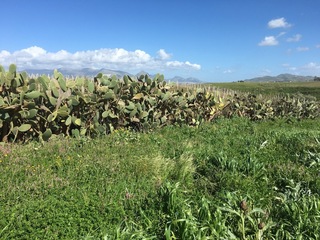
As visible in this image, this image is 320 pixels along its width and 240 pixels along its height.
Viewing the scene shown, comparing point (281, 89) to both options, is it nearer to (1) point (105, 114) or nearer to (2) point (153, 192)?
(1) point (105, 114)

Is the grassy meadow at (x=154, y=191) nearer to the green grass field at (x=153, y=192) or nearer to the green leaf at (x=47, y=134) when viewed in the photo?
the green grass field at (x=153, y=192)

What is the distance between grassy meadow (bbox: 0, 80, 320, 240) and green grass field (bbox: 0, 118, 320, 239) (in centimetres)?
1

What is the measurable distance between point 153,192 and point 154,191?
49mm

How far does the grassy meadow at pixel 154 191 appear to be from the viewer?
3850mm

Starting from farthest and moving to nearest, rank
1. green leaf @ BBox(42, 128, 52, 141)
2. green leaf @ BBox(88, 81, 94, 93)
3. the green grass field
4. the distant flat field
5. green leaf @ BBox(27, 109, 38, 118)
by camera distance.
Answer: the distant flat field → green leaf @ BBox(88, 81, 94, 93) → green leaf @ BBox(42, 128, 52, 141) → green leaf @ BBox(27, 109, 38, 118) → the green grass field

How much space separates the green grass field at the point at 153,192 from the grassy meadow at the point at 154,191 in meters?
0.01

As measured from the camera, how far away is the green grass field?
385cm

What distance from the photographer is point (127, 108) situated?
9680 millimetres

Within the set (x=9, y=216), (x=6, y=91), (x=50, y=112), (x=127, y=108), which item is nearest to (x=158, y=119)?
(x=127, y=108)

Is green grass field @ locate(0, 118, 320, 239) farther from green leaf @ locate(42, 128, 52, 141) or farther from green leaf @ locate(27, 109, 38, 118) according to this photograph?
green leaf @ locate(27, 109, 38, 118)

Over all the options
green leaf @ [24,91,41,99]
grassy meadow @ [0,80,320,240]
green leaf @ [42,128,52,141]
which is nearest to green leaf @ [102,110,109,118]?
grassy meadow @ [0,80,320,240]

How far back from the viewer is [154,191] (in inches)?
194

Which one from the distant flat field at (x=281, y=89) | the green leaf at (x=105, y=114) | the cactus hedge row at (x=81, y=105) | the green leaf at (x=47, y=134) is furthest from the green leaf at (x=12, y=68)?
the distant flat field at (x=281, y=89)

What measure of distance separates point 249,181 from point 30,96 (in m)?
5.28
